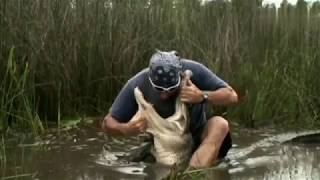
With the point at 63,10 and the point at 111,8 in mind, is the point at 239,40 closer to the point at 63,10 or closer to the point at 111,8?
the point at 111,8

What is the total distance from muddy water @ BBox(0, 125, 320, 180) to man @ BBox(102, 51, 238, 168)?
7.8 inches

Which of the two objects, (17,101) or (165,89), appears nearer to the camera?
(165,89)

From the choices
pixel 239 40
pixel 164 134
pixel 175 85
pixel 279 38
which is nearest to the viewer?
pixel 175 85

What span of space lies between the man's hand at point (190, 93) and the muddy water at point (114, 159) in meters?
0.54

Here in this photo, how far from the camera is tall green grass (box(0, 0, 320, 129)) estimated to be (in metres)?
6.38

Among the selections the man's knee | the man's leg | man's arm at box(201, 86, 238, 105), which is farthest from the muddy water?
man's arm at box(201, 86, 238, 105)

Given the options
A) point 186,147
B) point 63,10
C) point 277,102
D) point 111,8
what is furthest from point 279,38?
point 186,147

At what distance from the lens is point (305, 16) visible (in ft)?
28.1

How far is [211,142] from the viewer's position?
523 centimetres

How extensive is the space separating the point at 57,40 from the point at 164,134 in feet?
6.69

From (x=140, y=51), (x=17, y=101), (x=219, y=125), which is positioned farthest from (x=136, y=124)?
(x=140, y=51)

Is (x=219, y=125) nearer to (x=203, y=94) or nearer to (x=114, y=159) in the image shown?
(x=203, y=94)

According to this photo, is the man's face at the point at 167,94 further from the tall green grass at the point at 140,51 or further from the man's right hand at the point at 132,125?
the tall green grass at the point at 140,51

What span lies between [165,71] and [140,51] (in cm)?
264
